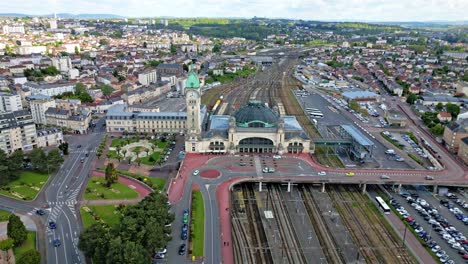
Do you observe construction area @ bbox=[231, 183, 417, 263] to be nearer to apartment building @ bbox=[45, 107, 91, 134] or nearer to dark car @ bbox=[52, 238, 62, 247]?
→ dark car @ bbox=[52, 238, 62, 247]

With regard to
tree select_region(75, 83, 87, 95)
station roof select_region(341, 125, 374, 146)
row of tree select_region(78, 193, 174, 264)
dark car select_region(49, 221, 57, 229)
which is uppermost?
tree select_region(75, 83, 87, 95)

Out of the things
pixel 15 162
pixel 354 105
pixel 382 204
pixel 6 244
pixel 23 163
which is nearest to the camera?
pixel 6 244

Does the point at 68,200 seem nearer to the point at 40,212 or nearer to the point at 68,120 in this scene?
the point at 40,212

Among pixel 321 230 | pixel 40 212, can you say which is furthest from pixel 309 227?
pixel 40 212

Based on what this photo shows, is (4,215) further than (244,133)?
No

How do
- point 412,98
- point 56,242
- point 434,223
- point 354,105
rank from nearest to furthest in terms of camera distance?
point 56,242, point 434,223, point 354,105, point 412,98

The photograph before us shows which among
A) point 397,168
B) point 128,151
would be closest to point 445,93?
point 397,168

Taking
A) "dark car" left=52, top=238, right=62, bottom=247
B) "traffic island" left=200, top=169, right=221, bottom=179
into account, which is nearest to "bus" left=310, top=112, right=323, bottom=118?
"traffic island" left=200, top=169, right=221, bottom=179
